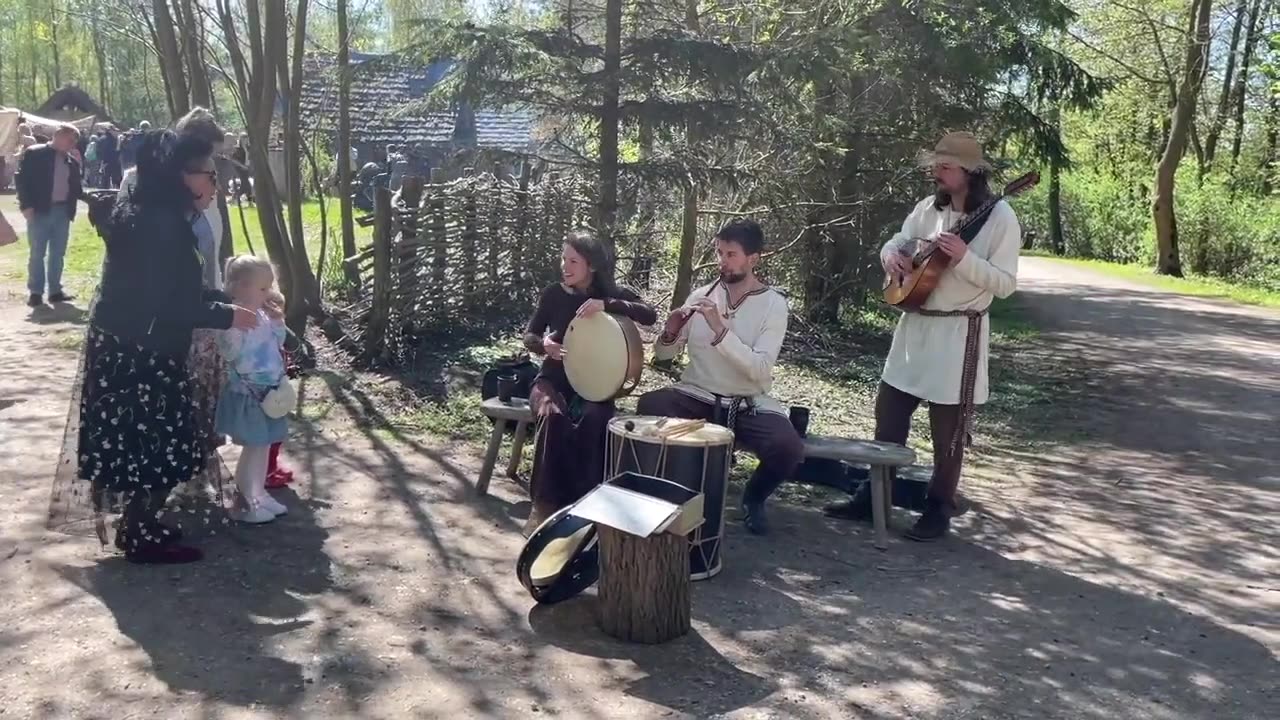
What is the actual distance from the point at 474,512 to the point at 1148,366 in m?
8.62

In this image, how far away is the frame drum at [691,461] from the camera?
467cm

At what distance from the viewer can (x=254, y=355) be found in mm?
5047

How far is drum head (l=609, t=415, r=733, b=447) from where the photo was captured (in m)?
4.66

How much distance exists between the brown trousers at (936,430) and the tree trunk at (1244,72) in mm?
23815

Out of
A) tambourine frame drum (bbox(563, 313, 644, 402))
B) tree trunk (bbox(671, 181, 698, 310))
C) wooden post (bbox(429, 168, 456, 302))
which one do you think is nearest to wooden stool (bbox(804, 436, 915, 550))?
tambourine frame drum (bbox(563, 313, 644, 402))

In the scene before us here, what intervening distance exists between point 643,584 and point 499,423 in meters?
1.96

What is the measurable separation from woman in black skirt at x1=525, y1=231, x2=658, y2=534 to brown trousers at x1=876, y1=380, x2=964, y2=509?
1330 mm

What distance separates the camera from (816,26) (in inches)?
400

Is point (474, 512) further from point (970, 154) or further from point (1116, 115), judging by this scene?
point (1116, 115)

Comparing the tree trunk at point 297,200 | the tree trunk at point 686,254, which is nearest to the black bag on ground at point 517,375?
the tree trunk at point 297,200

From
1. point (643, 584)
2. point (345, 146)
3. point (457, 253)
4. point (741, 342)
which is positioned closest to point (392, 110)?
point (457, 253)

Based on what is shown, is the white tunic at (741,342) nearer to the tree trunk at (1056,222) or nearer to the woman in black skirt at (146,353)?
the woman in black skirt at (146,353)

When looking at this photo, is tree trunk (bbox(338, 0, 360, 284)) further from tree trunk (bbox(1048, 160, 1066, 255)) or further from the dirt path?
tree trunk (bbox(1048, 160, 1066, 255))

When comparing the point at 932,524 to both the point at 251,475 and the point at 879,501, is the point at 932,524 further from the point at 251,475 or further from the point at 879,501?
the point at 251,475
